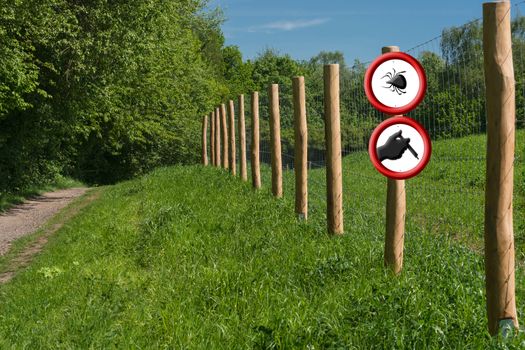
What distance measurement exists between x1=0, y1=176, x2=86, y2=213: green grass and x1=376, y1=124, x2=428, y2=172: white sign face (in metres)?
16.9

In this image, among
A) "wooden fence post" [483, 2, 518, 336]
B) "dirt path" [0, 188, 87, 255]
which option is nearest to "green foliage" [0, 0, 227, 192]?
"dirt path" [0, 188, 87, 255]

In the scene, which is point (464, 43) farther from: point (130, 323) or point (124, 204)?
point (124, 204)

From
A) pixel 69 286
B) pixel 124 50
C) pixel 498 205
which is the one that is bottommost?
pixel 69 286

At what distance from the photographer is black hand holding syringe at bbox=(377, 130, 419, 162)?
17.1 ft

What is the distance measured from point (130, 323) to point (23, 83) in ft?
45.6

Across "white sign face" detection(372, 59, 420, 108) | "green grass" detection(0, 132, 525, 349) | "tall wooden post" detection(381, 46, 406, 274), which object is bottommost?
"green grass" detection(0, 132, 525, 349)

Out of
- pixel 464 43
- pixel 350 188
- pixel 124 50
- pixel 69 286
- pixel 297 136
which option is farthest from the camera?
pixel 124 50

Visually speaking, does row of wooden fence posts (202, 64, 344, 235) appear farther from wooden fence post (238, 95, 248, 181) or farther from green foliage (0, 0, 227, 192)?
green foliage (0, 0, 227, 192)

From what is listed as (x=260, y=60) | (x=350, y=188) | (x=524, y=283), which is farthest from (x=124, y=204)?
(x=260, y=60)

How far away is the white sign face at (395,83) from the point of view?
17.5ft

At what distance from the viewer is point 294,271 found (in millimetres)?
A: 6152

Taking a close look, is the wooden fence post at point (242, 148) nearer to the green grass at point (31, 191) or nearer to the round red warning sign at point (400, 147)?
the green grass at point (31, 191)

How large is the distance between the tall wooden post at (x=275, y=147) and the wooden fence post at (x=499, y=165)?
7.21m

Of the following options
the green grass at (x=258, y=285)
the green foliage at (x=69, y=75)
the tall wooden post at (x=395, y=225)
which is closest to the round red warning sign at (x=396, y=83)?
the tall wooden post at (x=395, y=225)
